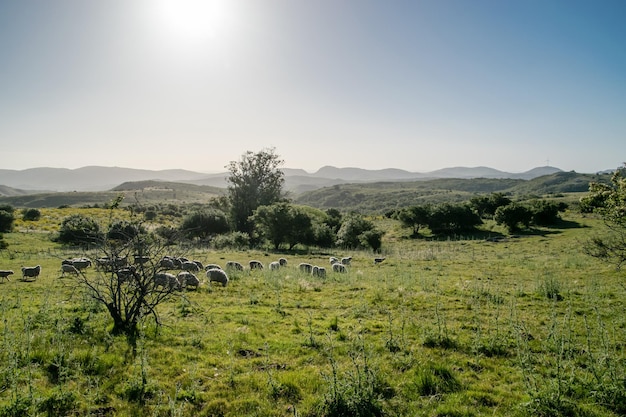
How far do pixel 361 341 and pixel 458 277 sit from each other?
12531 mm

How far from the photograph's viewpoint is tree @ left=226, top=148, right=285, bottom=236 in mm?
51469

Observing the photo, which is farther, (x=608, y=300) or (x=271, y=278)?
(x=271, y=278)

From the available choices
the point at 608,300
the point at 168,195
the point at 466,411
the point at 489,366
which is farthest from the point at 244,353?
the point at 168,195

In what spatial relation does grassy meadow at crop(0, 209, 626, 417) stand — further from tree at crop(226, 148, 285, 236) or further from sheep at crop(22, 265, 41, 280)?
tree at crop(226, 148, 285, 236)

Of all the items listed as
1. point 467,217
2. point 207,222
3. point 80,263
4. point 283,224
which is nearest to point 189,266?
point 80,263

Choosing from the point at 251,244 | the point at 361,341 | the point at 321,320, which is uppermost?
the point at 361,341

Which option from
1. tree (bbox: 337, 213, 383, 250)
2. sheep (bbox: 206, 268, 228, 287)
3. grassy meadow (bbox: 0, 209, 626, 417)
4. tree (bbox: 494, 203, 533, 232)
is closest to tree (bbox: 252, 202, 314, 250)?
tree (bbox: 337, 213, 383, 250)

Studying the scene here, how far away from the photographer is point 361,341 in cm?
809

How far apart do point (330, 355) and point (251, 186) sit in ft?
165

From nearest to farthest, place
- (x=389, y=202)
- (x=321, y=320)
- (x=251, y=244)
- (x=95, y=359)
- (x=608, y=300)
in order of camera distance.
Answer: (x=95, y=359) → (x=321, y=320) → (x=608, y=300) → (x=251, y=244) → (x=389, y=202)

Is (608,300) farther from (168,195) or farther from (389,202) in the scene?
(168,195)

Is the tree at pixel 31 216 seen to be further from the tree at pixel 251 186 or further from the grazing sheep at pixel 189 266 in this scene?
the grazing sheep at pixel 189 266

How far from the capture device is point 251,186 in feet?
184

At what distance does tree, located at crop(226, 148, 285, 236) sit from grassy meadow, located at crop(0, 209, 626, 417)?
36310 mm
